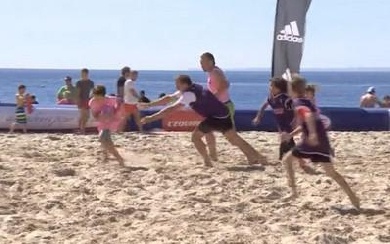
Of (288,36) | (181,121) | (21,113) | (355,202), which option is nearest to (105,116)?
(355,202)

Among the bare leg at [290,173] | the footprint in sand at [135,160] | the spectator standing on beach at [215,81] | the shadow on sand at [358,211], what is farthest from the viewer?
the spectator standing on beach at [215,81]

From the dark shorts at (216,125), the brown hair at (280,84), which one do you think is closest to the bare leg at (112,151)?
the dark shorts at (216,125)

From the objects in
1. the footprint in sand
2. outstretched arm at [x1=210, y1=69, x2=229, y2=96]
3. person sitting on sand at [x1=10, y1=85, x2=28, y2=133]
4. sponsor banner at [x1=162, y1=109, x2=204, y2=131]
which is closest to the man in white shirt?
sponsor banner at [x1=162, y1=109, x2=204, y2=131]

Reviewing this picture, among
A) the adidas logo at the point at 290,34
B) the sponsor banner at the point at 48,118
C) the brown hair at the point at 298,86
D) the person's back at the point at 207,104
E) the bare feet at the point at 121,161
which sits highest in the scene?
the adidas logo at the point at 290,34

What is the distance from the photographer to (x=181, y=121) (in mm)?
16562

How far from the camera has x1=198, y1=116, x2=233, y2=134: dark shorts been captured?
1009 cm

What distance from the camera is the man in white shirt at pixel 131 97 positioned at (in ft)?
49.0

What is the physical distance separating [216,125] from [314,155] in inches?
99.2

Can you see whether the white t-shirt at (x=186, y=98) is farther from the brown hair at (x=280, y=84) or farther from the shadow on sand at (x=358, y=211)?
the shadow on sand at (x=358, y=211)

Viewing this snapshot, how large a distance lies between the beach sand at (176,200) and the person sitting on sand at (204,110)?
22 cm

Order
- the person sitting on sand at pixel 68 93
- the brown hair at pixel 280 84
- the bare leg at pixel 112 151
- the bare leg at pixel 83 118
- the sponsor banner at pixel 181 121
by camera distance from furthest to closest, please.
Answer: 1. the person sitting on sand at pixel 68 93
2. the sponsor banner at pixel 181 121
3. the bare leg at pixel 83 118
4. the bare leg at pixel 112 151
5. the brown hair at pixel 280 84

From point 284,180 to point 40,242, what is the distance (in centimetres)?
318

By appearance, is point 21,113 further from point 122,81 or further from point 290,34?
point 290,34

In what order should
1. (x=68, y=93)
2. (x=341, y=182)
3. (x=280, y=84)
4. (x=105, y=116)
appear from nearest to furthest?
(x=341, y=182) → (x=280, y=84) → (x=105, y=116) → (x=68, y=93)
